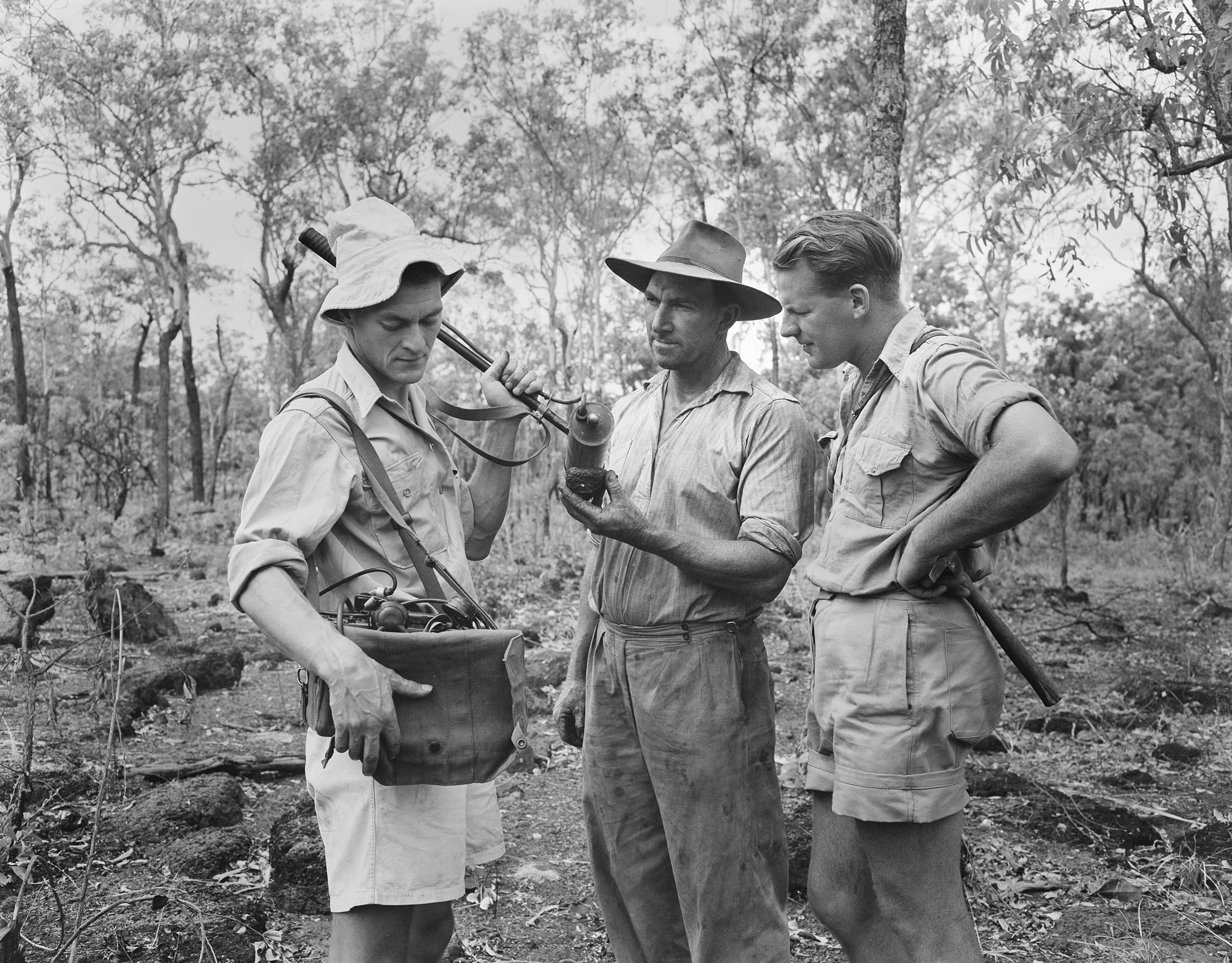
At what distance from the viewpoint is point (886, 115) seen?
17.1ft

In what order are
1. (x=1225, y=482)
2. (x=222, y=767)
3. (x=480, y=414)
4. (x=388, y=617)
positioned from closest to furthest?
1. (x=388, y=617)
2. (x=480, y=414)
3. (x=222, y=767)
4. (x=1225, y=482)

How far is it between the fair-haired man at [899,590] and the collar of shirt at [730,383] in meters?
0.21

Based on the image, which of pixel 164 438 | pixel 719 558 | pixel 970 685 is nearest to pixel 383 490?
pixel 719 558

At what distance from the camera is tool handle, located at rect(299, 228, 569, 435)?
94.5 inches

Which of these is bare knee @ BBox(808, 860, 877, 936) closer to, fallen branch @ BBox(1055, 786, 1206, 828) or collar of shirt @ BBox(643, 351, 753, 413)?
collar of shirt @ BBox(643, 351, 753, 413)

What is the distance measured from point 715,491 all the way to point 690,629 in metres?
0.34

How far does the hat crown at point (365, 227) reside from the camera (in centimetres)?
220

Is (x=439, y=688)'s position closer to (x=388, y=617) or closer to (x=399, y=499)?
(x=388, y=617)

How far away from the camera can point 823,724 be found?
248cm

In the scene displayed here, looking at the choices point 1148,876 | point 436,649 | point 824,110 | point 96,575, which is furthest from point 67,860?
point 824,110

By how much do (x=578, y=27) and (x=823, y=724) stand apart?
Result: 2194cm

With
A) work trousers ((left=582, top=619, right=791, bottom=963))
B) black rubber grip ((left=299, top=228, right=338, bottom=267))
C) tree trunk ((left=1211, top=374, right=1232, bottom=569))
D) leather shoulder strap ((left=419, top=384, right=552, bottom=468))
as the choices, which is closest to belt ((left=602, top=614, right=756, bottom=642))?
work trousers ((left=582, top=619, right=791, bottom=963))

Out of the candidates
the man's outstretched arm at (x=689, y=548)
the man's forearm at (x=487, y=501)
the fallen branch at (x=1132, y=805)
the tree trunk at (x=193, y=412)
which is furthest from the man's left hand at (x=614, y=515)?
the tree trunk at (x=193, y=412)

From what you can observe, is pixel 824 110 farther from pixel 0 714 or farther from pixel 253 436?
pixel 253 436
